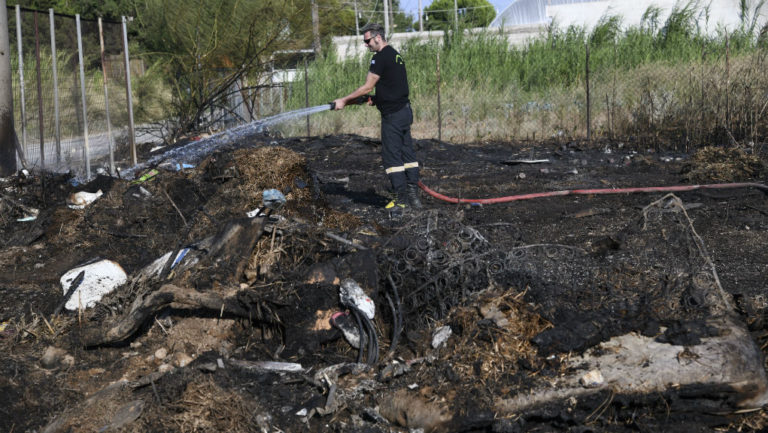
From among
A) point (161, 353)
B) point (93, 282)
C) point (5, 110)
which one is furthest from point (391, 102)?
point (5, 110)

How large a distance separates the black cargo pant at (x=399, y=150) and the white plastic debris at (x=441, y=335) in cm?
322

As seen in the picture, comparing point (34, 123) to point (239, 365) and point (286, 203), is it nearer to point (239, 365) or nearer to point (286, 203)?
point (286, 203)

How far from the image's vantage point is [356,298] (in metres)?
4.22

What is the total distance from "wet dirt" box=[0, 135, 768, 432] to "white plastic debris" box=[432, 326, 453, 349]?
37mm

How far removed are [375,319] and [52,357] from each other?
203 centimetres

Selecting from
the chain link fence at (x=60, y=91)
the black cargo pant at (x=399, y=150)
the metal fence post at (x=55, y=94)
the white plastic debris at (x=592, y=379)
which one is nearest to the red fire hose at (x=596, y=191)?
the black cargo pant at (x=399, y=150)

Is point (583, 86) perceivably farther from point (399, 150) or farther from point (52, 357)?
point (52, 357)

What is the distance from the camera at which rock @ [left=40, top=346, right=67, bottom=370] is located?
161 inches

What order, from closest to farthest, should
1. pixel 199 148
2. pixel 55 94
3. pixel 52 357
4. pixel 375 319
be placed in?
pixel 52 357, pixel 375 319, pixel 55 94, pixel 199 148

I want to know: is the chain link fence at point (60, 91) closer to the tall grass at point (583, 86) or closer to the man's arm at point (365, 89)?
the man's arm at point (365, 89)

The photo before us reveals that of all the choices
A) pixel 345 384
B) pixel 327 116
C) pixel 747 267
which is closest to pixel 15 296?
pixel 345 384

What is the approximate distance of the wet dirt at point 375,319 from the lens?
335 centimetres

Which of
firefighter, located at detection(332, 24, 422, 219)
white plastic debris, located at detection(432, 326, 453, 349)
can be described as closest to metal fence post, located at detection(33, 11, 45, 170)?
firefighter, located at detection(332, 24, 422, 219)

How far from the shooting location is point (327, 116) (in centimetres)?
1560
